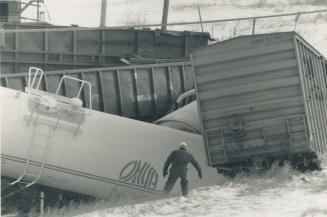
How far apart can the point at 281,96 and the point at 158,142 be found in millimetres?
3205

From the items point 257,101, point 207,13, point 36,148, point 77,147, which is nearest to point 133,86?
point 77,147

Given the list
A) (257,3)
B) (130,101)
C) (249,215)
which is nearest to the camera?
(249,215)

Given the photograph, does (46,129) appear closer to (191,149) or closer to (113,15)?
(191,149)

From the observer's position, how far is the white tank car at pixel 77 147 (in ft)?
39.8

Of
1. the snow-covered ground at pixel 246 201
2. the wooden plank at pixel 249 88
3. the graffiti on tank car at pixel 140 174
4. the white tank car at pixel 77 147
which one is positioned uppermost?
the wooden plank at pixel 249 88

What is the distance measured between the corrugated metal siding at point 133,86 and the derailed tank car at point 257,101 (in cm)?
500

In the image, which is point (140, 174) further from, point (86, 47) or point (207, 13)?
point (207, 13)

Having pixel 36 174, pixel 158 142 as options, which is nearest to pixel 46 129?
pixel 36 174

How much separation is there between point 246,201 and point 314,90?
4118mm

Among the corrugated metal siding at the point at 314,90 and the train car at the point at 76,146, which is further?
the corrugated metal siding at the point at 314,90

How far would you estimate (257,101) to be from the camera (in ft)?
40.4

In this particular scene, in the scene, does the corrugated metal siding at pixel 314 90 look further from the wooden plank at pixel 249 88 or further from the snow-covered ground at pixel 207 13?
the snow-covered ground at pixel 207 13

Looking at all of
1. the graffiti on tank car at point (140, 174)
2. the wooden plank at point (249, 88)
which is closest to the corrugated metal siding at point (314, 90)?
the wooden plank at point (249, 88)

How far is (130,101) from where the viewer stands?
58.0 ft
